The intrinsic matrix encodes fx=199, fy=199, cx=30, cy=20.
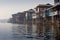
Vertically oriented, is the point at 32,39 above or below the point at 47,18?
below

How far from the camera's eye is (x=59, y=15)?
55.8ft

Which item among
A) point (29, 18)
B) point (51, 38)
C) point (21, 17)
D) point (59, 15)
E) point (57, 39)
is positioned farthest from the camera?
point (21, 17)

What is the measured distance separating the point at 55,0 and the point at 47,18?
284cm

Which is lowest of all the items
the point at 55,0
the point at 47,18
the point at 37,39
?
the point at 37,39

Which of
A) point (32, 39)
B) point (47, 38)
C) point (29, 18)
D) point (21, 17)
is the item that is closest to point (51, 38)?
point (47, 38)

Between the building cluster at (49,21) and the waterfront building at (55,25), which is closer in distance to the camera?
the waterfront building at (55,25)

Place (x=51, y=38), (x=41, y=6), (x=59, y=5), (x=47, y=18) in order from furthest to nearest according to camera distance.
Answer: (x=41, y=6)
(x=47, y=18)
(x=59, y=5)
(x=51, y=38)

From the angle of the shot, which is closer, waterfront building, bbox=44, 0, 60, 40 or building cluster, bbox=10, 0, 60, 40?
waterfront building, bbox=44, 0, 60, 40

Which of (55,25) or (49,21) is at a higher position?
(49,21)

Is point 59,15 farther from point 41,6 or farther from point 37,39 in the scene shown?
point 41,6

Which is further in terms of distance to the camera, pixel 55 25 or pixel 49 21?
pixel 49 21

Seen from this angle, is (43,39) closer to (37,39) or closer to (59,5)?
(37,39)

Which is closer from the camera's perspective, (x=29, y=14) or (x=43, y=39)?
(x=43, y=39)

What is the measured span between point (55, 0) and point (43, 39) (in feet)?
33.1
